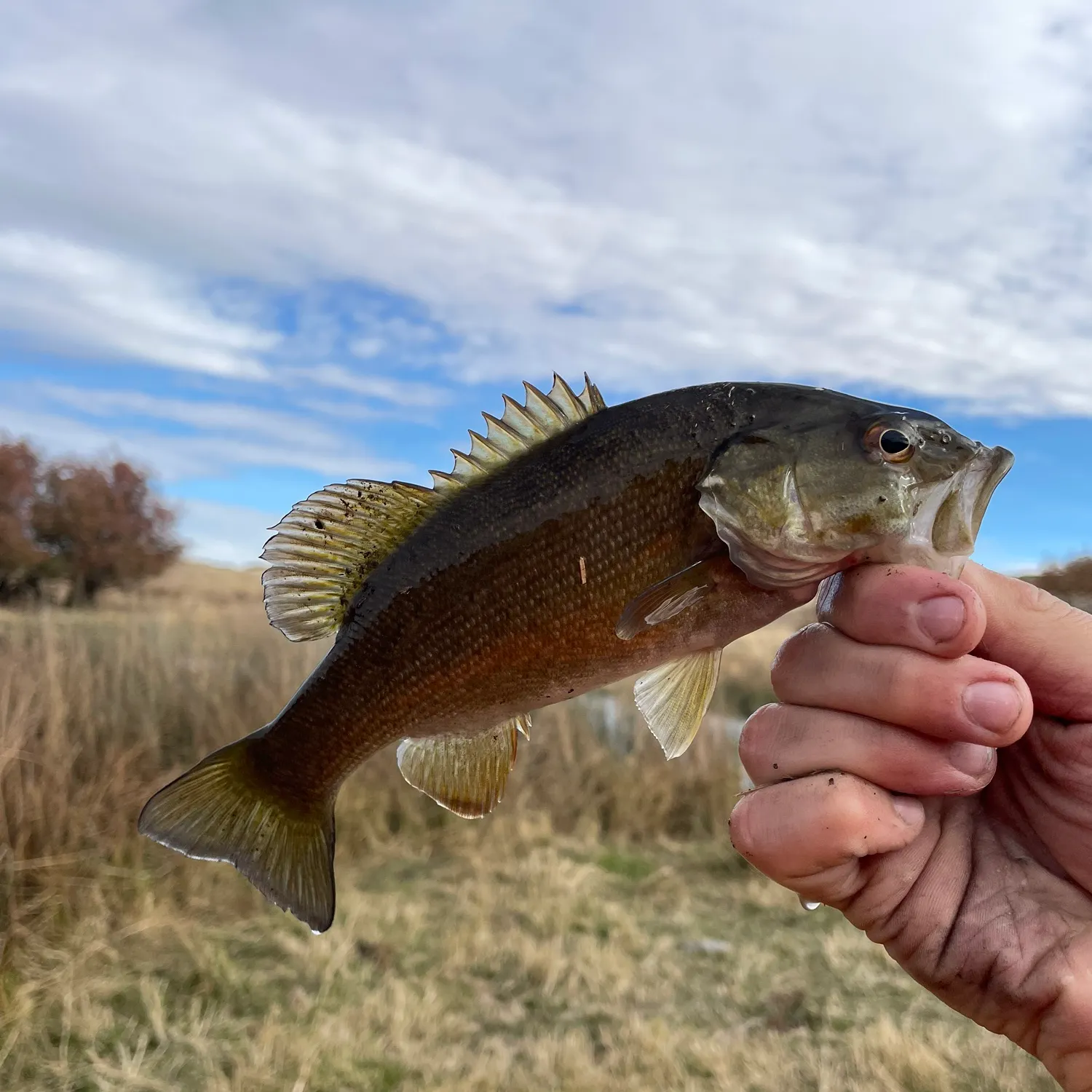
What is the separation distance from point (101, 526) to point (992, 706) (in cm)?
3031

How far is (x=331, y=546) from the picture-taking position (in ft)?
7.22

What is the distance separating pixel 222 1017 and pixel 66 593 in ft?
62.6

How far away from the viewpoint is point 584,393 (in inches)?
84.2

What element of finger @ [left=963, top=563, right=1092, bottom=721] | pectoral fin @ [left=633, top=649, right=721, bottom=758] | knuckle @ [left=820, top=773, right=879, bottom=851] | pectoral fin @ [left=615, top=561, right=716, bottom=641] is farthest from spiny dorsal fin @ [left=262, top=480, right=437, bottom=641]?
finger @ [left=963, top=563, right=1092, bottom=721]

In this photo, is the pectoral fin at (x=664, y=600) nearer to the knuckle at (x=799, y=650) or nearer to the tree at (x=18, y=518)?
the knuckle at (x=799, y=650)

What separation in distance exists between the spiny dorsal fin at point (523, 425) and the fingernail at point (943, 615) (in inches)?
35.6

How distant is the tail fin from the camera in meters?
2.06

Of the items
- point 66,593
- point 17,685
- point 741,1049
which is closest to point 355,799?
point 17,685

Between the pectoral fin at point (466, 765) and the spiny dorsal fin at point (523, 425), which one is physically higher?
the spiny dorsal fin at point (523, 425)

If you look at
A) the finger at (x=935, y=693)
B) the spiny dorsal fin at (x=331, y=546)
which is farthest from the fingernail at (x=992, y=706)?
the spiny dorsal fin at (x=331, y=546)

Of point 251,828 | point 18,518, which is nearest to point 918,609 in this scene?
point 251,828

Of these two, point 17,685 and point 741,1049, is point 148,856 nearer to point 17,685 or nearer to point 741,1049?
point 17,685

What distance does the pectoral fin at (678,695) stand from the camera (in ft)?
6.89

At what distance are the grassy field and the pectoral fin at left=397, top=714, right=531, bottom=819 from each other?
121 inches
